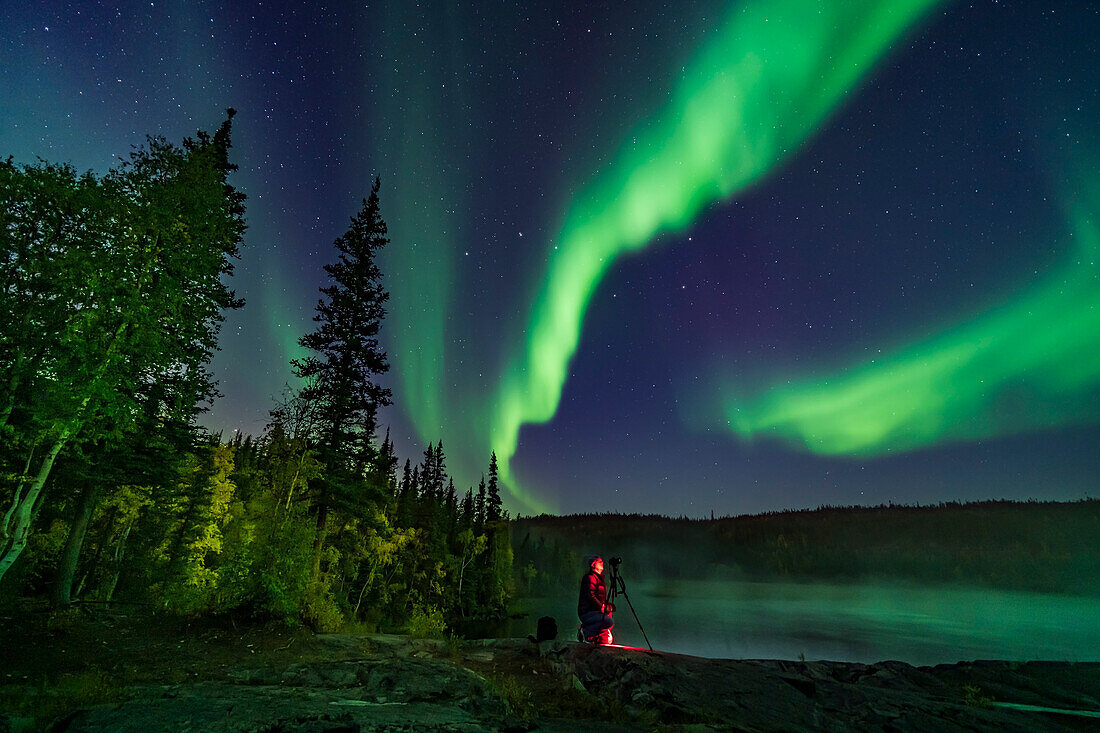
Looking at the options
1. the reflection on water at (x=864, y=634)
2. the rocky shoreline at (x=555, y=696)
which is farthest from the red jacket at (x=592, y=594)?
the reflection on water at (x=864, y=634)

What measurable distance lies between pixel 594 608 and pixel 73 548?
750 inches

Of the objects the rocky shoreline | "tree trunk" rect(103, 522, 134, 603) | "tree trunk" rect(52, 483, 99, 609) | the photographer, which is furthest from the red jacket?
"tree trunk" rect(103, 522, 134, 603)

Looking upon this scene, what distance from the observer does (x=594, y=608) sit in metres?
13.9

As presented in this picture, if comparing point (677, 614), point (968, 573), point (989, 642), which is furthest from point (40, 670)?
point (968, 573)

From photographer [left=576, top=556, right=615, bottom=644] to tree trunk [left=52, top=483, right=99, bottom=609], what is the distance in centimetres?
1642

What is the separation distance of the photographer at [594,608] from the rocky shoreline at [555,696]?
0.72m

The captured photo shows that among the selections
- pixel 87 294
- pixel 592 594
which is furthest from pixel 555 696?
pixel 87 294

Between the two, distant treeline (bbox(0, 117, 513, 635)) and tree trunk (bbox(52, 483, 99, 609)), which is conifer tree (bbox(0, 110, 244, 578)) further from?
tree trunk (bbox(52, 483, 99, 609))

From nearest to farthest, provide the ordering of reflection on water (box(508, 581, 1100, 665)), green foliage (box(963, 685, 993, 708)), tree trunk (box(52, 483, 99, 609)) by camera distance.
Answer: green foliage (box(963, 685, 993, 708)) < tree trunk (box(52, 483, 99, 609)) < reflection on water (box(508, 581, 1100, 665))

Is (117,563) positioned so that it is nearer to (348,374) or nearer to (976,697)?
(348,374)

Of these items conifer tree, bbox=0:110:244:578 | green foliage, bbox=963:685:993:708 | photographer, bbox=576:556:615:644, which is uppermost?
conifer tree, bbox=0:110:244:578

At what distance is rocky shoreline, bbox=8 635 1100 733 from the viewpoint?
6711 mm

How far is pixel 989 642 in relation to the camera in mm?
46438

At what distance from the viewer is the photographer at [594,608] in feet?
44.9
